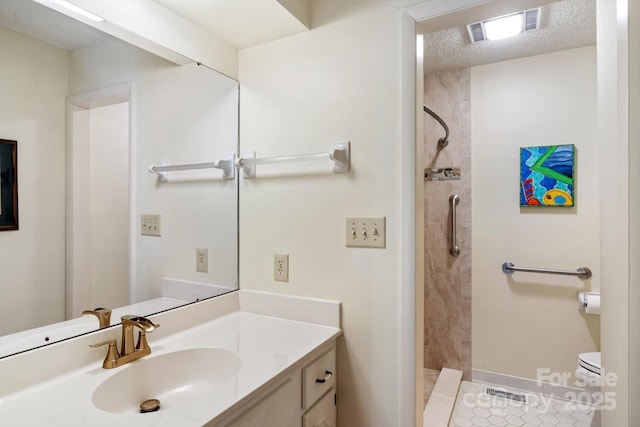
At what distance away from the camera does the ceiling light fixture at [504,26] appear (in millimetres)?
1775

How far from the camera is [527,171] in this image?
2262 millimetres

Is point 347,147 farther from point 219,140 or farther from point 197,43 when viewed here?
point 197,43

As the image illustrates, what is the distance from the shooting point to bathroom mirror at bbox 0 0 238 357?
93cm

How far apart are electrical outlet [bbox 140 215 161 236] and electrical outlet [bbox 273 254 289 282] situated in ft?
1.54

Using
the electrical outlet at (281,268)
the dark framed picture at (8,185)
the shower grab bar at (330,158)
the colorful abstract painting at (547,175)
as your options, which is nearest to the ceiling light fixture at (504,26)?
the colorful abstract painting at (547,175)

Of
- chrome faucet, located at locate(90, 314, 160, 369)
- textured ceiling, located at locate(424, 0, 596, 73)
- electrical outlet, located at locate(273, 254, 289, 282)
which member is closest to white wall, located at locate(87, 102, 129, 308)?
chrome faucet, located at locate(90, 314, 160, 369)

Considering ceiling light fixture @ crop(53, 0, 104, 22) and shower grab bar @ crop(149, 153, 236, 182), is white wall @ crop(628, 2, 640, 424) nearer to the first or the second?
shower grab bar @ crop(149, 153, 236, 182)

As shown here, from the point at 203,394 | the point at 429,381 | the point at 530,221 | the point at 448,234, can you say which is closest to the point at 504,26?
the point at 530,221

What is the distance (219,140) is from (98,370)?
3.18 ft

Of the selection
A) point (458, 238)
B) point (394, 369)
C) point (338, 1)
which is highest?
point (338, 1)

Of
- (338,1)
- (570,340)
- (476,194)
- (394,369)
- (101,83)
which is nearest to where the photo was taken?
(101,83)

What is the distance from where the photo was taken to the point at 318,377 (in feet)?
3.84

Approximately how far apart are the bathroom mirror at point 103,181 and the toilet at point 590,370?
1826 mm

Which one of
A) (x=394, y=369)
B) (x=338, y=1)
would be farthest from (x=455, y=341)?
(x=338, y=1)
